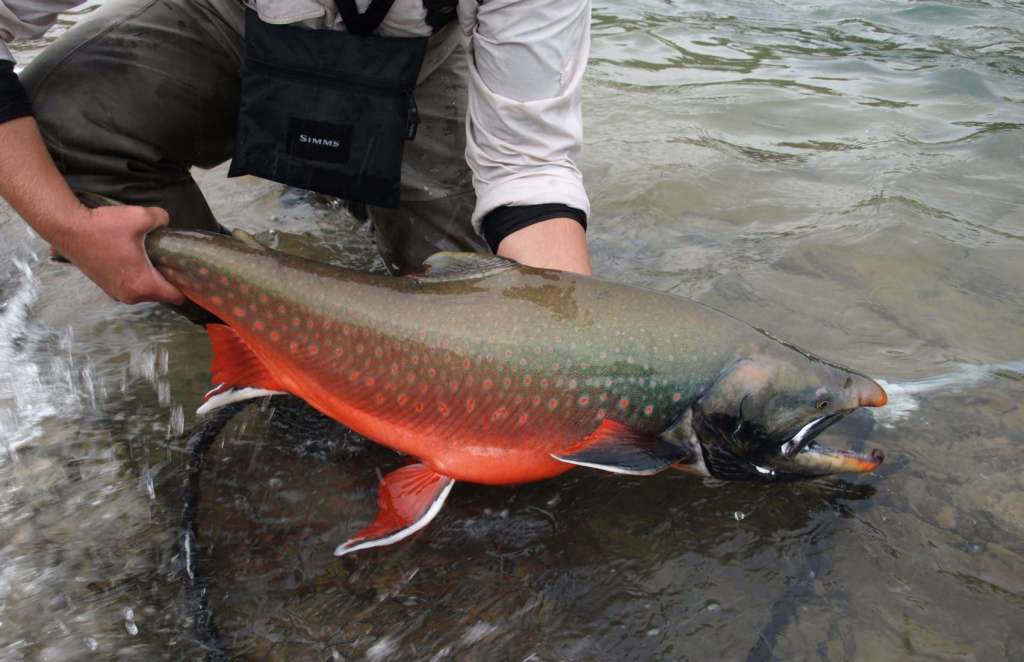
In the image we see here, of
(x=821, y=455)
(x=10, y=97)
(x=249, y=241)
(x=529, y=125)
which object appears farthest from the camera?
(x=529, y=125)

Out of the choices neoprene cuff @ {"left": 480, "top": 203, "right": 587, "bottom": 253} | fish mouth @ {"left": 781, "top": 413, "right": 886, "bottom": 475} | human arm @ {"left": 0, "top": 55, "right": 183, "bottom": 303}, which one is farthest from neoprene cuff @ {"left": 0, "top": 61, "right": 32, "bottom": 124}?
fish mouth @ {"left": 781, "top": 413, "right": 886, "bottom": 475}

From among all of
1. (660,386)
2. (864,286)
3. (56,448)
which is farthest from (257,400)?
(864,286)

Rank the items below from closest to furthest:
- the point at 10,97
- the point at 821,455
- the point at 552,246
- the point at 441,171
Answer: the point at 821,455
the point at 10,97
the point at 552,246
the point at 441,171

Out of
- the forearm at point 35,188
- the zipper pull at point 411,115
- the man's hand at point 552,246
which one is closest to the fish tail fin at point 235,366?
the forearm at point 35,188

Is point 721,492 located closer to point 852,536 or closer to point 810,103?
point 852,536

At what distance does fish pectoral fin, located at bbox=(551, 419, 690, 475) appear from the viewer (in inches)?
75.9

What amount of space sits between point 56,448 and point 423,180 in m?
Answer: 1.67

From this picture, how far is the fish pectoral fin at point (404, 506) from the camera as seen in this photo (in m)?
2.00

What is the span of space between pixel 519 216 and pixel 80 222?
1303mm

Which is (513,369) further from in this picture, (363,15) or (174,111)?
(174,111)

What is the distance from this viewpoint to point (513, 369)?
2.01 m

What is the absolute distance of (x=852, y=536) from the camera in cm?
215

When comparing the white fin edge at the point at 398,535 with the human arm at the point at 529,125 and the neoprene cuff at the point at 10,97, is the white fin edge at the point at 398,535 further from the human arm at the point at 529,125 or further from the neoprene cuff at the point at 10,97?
the neoprene cuff at the point at 10,97

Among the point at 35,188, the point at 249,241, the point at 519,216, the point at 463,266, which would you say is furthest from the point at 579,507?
the point at 35,188
